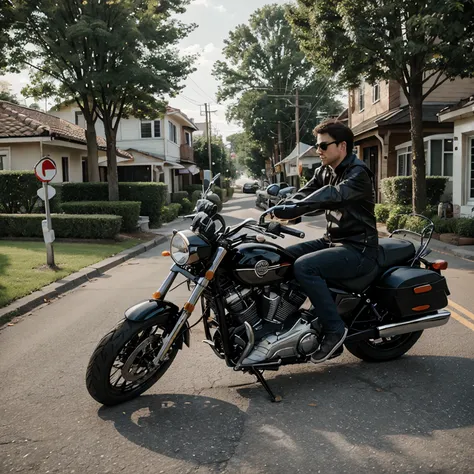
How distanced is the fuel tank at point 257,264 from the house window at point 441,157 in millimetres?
20610

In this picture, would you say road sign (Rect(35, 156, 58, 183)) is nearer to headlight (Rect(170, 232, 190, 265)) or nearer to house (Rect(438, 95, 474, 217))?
headlight (Rect(170, 232, 190, 265))

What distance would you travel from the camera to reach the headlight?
3.81 metres

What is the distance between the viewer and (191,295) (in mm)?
3846

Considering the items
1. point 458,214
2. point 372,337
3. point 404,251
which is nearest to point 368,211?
point 404,251

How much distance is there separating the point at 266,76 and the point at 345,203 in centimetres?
5467

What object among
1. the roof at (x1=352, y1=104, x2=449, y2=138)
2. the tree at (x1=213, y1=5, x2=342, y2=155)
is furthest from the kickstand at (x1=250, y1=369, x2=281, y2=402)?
the tree at (x1=213, y1=5, x2=342, y2=155)

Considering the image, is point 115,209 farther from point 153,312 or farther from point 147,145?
point 147,145

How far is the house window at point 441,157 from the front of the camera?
22.8 metres

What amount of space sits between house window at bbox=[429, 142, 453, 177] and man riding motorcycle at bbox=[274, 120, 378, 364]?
20035mm

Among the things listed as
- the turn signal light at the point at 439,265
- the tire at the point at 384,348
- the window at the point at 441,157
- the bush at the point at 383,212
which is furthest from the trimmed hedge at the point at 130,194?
the turn signal light at the point at 439,265

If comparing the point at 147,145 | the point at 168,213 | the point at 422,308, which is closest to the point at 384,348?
the point at 422,308

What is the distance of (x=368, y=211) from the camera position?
4.31 metres

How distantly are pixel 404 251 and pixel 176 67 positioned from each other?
18.1 metres

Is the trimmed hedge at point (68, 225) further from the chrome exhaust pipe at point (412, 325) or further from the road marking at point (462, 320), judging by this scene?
the chrome exhaust pipe at point (412, 325)
